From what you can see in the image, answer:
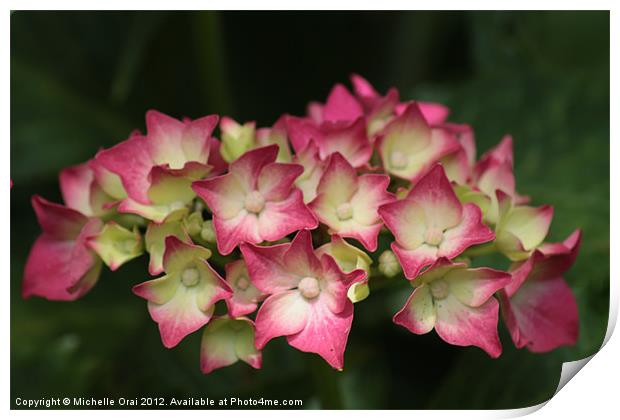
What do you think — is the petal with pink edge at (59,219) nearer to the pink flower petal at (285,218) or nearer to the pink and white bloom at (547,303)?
the pink flower petal at (285,218)

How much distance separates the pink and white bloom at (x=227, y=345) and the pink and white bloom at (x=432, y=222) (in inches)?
5.6

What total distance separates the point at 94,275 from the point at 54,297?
53 millimetres

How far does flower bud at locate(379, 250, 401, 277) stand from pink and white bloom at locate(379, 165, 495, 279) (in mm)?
27

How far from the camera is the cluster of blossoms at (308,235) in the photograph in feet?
2.23

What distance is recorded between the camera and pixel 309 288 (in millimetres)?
688

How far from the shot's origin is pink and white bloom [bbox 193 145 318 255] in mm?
693

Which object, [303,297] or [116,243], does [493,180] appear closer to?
[303,297]

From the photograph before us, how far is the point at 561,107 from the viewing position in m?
1.17

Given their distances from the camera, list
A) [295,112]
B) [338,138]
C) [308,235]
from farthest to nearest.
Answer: [295,112]
[338,138]
[308,235]

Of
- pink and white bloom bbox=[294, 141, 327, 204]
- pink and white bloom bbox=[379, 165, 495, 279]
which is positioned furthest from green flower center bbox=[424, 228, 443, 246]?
pink and white bloom bbox=[294, 141, 327, 204]

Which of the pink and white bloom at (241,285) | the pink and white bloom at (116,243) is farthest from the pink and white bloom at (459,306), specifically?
the pink and white bloom at (116,243)

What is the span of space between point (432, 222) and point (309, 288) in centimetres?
11

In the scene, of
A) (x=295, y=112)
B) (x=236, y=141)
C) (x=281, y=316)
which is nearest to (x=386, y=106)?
(x=236, y=141)

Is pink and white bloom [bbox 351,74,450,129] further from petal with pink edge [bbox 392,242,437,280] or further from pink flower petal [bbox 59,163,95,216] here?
pink flower petal [bbox 59,163,95,216]
